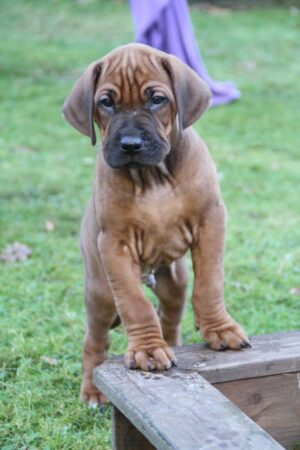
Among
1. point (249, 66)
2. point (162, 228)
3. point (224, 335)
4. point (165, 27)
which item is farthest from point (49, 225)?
point (249, 66)

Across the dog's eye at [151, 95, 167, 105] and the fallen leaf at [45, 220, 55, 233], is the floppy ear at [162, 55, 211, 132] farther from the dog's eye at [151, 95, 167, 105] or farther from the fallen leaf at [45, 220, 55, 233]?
the fallen leaf at [45, 220, 55, 233]

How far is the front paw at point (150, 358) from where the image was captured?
158 inches

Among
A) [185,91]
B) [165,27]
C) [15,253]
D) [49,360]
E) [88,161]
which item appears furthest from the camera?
[165,27]

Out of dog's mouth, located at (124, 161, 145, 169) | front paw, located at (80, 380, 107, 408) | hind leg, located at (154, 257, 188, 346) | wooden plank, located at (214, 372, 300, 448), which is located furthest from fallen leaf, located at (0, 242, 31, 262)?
wooden plank, located at (214, 372, 300, 448)

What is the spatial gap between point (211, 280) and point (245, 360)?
46cm

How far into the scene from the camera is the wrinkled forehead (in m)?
4.14

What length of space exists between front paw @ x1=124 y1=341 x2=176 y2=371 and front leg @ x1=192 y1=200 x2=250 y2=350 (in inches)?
11.9

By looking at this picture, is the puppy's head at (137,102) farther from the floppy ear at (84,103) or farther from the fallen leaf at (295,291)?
the fallen leaf at (295,291)

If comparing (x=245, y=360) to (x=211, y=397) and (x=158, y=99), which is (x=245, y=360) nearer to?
(x=211, y=397)

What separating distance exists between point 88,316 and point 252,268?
255 centimetres

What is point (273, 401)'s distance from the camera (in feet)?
13.5

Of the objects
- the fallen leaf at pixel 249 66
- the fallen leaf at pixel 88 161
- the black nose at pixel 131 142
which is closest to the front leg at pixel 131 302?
the black nose at pixel 131 142

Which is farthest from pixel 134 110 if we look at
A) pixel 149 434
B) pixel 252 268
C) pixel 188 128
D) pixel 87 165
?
pixel 87 165

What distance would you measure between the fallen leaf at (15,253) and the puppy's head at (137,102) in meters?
3.20
